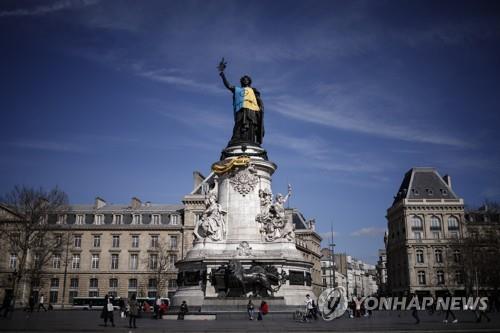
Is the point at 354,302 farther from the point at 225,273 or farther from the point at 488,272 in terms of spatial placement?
the point at 488,272

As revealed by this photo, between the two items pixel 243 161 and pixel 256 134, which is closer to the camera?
pixel 243 161

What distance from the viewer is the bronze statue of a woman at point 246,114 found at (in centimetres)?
3475

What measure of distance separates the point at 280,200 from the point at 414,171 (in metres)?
62.0

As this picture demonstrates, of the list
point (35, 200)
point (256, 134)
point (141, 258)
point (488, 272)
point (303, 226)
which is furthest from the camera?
point (303, 226)

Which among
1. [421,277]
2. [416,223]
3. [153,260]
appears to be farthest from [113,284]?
[416,223]

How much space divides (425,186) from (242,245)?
63816 mm

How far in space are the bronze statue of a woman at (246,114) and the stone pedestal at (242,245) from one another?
1301mm

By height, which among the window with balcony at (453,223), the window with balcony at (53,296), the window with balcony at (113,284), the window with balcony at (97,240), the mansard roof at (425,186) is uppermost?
the mansard roof at (425,186)

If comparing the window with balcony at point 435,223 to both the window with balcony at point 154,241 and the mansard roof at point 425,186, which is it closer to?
the mansard roof at point 425,186

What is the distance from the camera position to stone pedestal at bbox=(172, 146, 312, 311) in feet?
96.3

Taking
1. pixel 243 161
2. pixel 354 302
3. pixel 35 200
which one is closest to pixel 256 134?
pixel 243 161

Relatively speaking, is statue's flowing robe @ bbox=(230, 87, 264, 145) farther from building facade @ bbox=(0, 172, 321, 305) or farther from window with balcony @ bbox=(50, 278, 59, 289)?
window with balcony @ bbox=(50, 278, 59, 289)

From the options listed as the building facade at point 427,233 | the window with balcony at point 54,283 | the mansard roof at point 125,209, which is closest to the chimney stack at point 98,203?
the mansard roof at point 125,209

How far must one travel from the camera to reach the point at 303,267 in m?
30.8
